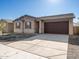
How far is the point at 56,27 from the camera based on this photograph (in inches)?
784

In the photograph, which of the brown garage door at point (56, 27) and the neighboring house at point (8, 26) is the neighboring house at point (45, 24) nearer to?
the brown garage door at point (56, 27)

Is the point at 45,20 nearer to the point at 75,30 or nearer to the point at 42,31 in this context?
the point at 42,31

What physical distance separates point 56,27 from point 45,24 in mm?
2691

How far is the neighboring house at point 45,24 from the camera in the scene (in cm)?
1838

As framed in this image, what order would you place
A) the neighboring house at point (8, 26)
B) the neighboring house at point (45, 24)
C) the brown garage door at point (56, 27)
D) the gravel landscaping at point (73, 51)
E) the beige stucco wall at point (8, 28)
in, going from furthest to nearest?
1. the beige stucco wall at point (8, 28)
2. the neighboring house at point (8, 26)
3. the brown garage door at point (56, 27)
4. the neighboring house at point (45, 24)
5. the gravel landscaping at point (73, 51)

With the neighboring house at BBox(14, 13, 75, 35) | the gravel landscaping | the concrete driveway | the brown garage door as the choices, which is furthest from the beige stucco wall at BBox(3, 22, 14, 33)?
the gravel landscaping

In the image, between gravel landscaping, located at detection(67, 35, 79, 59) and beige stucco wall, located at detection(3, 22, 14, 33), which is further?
beige stucco wall, located at detection(3, 22, 14, 33)

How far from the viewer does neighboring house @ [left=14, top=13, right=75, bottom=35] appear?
723 inches

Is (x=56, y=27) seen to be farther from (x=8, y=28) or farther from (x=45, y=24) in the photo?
(x=8, y=28)

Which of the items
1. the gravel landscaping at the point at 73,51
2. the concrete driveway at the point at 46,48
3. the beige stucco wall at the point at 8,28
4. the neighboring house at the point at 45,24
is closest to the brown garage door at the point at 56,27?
the neighboring house at the point at 45,24

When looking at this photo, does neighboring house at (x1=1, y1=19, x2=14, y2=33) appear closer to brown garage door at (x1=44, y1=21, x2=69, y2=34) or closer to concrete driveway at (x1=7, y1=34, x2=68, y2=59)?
brown garage door at (x1=44, y1=21, x2=69, y2=34)

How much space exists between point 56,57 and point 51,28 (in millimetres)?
15189

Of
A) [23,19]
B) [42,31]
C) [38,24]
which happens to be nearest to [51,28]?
[42,31]

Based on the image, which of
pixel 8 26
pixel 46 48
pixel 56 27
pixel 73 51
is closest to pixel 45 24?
pixel 56 27
